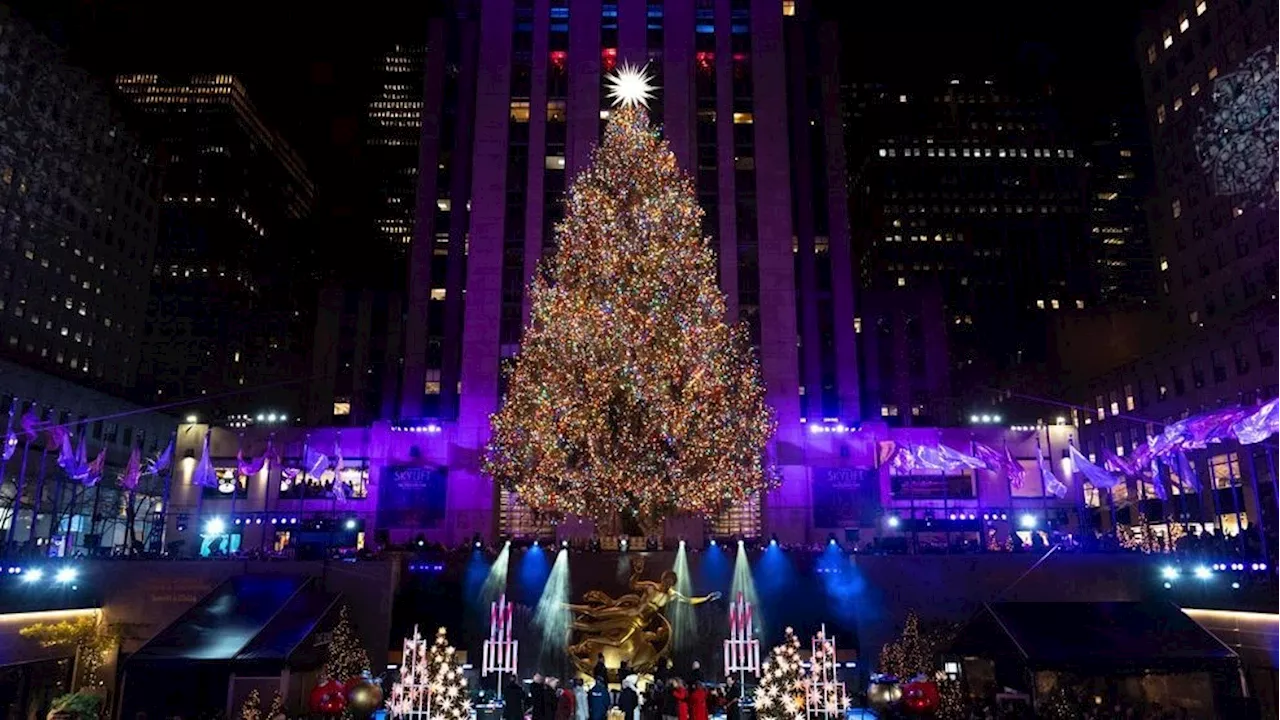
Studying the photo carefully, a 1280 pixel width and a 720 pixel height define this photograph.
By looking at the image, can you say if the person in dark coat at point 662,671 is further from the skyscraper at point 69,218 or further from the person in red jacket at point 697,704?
the skyscraper at point 69,218

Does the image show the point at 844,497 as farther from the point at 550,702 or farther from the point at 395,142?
the point at 395,142

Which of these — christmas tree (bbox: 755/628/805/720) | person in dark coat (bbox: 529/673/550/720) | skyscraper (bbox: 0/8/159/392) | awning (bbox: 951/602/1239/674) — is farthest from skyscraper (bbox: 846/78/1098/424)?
person in dark coat (bbox: 529/673/550/720)

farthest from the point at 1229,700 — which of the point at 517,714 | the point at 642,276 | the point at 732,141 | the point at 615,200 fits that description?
the point at 732,141

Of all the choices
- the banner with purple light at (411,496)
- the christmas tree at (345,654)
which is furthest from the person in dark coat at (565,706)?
the banner with purple light at (411,496)

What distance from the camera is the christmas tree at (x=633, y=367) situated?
117ft

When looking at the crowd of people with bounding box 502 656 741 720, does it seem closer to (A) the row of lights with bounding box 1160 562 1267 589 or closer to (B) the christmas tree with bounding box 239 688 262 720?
(B) the christmas tree with bounding box 239 688 262 720

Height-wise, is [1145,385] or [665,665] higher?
[1145,385]

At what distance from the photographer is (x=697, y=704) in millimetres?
19578

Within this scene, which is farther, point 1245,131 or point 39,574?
point 1245,131

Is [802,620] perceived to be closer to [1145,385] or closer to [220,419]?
[1145,385]

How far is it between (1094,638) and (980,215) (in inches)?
4657

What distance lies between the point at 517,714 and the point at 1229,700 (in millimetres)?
18818

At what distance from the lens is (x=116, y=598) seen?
1158 inches

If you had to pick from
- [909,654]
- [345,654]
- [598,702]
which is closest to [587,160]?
[345,654]
